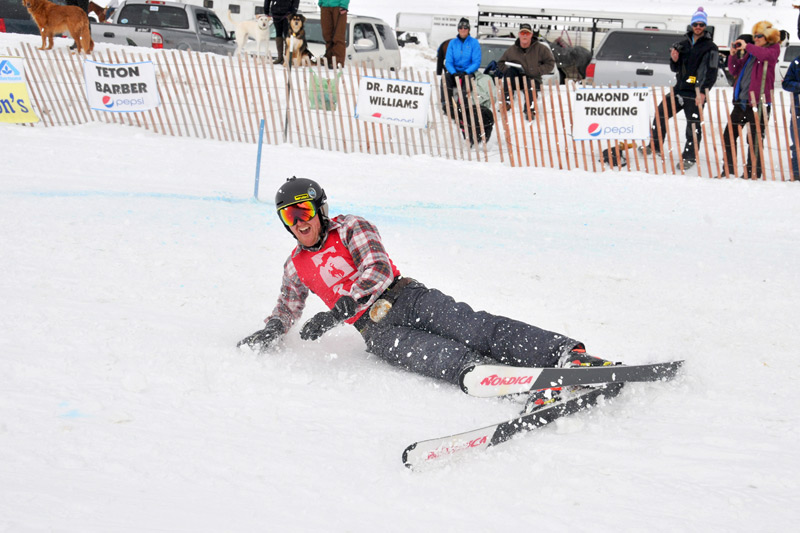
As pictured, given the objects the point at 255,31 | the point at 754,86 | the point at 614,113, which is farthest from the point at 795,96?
the point at 255,31

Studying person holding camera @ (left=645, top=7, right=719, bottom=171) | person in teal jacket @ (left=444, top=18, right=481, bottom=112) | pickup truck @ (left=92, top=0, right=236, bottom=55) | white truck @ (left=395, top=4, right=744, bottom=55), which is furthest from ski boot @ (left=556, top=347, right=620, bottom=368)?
white truck @ (left=395, top=4, right=744, bottom=55)

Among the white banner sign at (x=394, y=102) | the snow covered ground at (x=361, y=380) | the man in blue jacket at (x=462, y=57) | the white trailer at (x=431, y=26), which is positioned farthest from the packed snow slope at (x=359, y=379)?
the white trailer at (x=431, y=26)

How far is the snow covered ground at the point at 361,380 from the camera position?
89.3 inches

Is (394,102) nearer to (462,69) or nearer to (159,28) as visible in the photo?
(462,69)

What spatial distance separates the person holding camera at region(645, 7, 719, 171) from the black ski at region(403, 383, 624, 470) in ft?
21.6

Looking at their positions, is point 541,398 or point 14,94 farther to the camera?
point 14,94

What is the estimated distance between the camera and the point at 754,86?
830 cm

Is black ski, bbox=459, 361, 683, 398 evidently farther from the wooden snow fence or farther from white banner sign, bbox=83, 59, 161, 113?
white banner sign, bbox=83, 59, 161, 113

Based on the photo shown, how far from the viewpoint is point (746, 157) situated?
27.9ft

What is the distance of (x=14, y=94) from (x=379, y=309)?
9148 mm

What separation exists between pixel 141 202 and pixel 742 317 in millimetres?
5209

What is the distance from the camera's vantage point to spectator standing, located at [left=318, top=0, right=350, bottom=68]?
1203cm

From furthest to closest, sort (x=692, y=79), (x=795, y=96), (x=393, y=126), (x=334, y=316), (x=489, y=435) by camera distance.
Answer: (x=393, y=126)
(x=692, y=79)
(x=795, y=96)
(x=334, y=316)
(x=489, y=435)

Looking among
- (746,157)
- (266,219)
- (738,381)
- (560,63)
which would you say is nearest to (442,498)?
(738,381)
